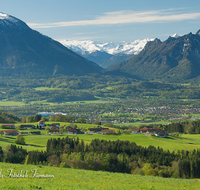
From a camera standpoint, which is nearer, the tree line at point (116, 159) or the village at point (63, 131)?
the tree line at point (116, 159)

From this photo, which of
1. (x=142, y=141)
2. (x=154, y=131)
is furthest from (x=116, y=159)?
(x=154, y=131)

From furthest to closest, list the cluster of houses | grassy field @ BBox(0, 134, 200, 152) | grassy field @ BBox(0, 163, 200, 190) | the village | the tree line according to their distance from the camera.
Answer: the cluster of houses, the village, grassy field @ BBox(0, 134, 200, 152), the tree line, grassy field @ BBox(0, 163, 200, 190)

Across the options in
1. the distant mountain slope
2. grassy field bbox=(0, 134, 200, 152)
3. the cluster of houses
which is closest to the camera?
grassy field bbox=(0, 134, 200, 152)

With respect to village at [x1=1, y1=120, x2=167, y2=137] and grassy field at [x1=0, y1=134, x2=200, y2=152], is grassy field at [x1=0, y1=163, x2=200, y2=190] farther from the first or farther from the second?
village at [x1=1, y1=120, x2=167, y2=137]

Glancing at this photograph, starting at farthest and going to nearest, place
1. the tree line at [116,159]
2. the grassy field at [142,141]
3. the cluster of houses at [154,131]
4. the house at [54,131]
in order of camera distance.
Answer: the house at [54,131]
the cluster of houses at [154,131]
the grassy field at [142,141]
the tree line at [116,159]

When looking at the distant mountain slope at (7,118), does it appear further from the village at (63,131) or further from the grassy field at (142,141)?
the grassy field at (142,141)

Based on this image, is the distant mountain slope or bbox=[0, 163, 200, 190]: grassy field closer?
bbox=[0, 163, 200, 190]: grassy field

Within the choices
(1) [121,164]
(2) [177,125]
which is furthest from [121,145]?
(2) [177,125]

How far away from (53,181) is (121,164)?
134 feet

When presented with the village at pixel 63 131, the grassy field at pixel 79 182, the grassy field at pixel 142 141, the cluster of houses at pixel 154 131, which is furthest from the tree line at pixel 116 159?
the cluster of houses at pixel 154 131

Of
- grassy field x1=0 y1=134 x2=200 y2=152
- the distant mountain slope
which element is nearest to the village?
grassy field x1=0 y1=134 x2=200 y2=152

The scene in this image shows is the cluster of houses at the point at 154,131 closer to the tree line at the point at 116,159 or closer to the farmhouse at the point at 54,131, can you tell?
the farmhouse at the point at 54,131

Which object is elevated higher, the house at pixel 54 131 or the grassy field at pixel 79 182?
the grassy field at pixel 79 182

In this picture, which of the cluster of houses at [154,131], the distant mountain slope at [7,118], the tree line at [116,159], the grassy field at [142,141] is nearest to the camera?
the tree line at [116,159]
